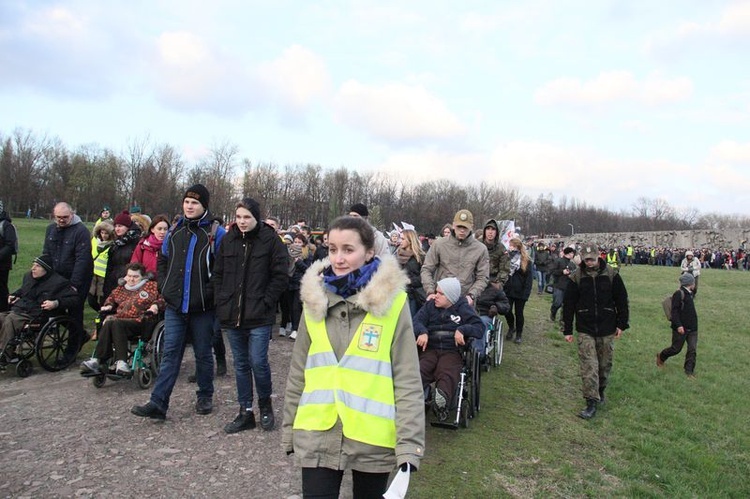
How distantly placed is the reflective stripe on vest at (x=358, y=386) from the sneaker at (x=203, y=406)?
3.22 meters

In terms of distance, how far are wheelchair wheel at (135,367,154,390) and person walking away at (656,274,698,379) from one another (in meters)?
8.70

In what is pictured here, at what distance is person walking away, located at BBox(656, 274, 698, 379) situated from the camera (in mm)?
9430

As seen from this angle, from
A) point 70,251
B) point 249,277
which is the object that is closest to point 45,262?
point 70,251

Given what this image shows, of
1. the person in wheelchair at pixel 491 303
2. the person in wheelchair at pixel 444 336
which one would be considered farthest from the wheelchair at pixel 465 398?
the person in wheelchair at pixel 491 303

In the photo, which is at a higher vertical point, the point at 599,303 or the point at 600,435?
the point at 599,303

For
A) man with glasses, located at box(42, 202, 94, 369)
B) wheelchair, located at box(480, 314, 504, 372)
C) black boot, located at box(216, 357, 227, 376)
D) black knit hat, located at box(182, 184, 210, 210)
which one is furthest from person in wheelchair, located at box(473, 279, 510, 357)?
man with glasses, located at box(42, 202, 94, 369)

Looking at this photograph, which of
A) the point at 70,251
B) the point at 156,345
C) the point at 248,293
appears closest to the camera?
the point at 248,293

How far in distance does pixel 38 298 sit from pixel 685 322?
10.2 m

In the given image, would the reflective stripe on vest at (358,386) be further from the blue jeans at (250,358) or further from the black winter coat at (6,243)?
the black winter coat at (6,243)

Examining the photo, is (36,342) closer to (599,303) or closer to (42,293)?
(42,293)

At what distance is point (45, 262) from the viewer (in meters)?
6.77

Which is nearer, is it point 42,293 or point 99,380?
point 99,380

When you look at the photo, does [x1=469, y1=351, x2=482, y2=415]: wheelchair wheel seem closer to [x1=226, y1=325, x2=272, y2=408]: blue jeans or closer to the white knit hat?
the white knit hat

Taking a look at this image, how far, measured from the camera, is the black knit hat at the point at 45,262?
262 inches
